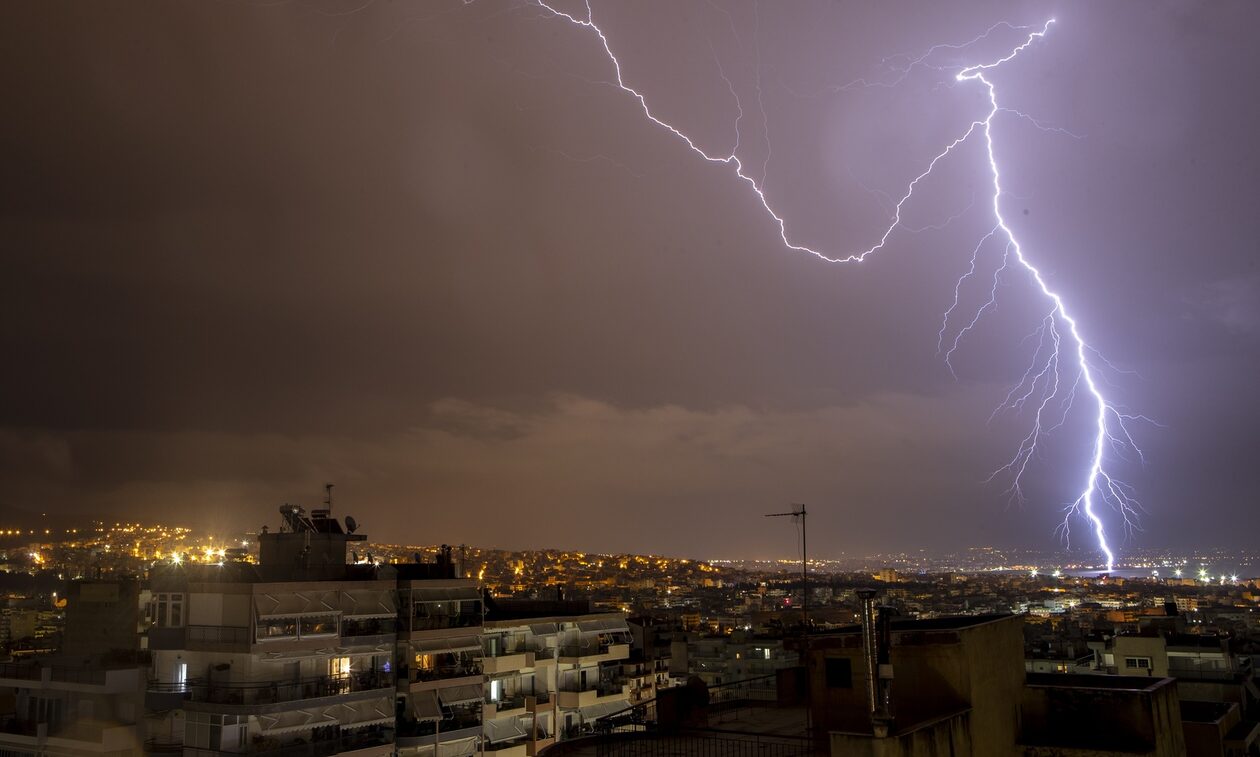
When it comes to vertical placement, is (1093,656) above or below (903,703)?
below

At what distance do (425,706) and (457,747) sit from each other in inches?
83.4

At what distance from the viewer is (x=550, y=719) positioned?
114 ft

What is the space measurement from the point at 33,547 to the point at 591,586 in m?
86.6

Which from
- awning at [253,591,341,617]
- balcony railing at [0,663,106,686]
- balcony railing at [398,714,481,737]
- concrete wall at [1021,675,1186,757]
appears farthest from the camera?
balcony railing at [398,714,481,737]

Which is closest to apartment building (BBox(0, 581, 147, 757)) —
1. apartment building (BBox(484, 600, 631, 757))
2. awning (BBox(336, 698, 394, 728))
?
awning (BBox(336, 698, 394, 728))

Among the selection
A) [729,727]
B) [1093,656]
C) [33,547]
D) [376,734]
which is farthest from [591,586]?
[729,727]

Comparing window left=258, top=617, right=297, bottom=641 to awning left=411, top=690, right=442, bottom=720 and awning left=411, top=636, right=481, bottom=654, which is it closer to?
awning left=411, top=636, right=481, bottom=654

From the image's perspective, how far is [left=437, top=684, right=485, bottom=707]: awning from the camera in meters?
28.9

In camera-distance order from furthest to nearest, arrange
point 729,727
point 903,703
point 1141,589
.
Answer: point 1141,589 < point 729,727 < point 903,703

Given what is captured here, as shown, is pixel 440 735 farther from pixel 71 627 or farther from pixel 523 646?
pixel 71 627

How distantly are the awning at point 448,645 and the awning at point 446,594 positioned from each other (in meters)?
1.39

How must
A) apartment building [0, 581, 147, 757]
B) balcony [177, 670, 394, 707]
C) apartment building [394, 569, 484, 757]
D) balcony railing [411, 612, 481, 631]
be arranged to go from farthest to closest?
balcony railing [411, 612, 481, 631], apartment building [394, 569, 484, 757], apartment building [0, 581, 147, 757], balcony [177, 670, 394, 707]

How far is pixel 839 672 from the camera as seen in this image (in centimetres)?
1069

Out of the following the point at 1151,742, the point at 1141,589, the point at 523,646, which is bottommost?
the point at 1141,589
